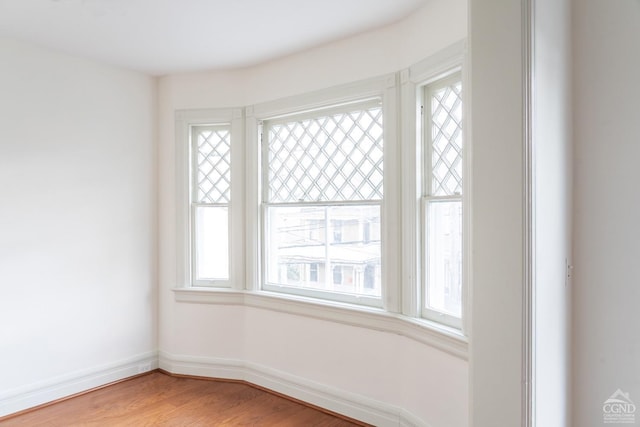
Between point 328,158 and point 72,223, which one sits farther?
point 72,223

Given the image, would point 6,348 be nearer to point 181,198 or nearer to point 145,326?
point 145,326

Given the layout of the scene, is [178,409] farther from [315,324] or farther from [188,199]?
[188,199]

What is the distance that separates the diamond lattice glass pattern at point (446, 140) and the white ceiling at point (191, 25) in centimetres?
57

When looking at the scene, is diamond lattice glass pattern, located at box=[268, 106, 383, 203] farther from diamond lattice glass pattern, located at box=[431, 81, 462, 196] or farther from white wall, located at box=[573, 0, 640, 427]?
white wall, located at box=[573, 0, 640, 427]

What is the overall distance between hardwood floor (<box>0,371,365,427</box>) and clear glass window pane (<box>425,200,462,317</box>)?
109 cm

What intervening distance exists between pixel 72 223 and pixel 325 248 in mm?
2006

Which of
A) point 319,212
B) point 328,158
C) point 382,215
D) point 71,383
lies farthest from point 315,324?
point 71,383

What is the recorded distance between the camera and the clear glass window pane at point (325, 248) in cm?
295

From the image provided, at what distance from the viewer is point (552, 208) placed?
1396mm

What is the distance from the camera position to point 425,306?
8.43 feet

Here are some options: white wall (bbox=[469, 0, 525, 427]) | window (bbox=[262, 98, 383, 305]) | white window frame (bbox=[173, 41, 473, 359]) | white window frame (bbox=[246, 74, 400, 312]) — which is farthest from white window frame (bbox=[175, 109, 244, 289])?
white wall (bbox=[469, 0, 525, 427])

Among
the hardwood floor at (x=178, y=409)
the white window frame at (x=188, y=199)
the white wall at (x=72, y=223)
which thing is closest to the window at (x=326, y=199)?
the white window frame at (x=188, y=199)

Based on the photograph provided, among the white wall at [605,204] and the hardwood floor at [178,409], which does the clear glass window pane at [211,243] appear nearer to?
the hardwood floor at [178,409]

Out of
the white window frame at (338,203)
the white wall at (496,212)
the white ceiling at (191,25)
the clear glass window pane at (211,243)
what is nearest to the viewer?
the white wall at (496,212)
